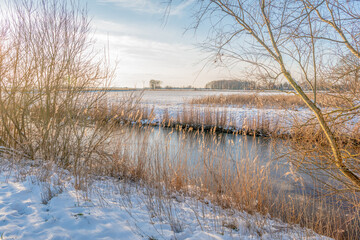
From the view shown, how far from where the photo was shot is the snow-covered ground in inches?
78.7

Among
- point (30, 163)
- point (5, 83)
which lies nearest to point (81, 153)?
point (30, 163)

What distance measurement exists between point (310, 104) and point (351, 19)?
1084 mm

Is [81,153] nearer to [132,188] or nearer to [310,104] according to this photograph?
[132,188]

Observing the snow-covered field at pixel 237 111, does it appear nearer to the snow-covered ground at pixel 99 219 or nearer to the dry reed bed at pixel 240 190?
the dry reed bed at pixel 240 190

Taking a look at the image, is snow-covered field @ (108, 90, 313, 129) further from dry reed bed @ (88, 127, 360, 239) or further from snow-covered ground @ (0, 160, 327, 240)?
snow-covered ground @ (0, 160, 327, 240)

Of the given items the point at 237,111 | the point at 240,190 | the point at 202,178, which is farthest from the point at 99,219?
the point at 237,111

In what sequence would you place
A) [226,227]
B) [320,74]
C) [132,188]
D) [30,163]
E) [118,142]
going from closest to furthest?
[226,227] → [320,74] → [132,188] → [30,163] → [118,142]

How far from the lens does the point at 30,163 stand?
4.18 metres

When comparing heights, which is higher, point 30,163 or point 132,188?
point 30,163

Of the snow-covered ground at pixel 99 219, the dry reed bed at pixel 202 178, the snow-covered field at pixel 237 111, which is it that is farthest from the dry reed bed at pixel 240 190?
the snow-covered field at pixel 237 111

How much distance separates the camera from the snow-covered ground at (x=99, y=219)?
2000 mm

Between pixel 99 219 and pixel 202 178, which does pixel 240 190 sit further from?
pixel 99 219

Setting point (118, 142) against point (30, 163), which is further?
point (118, 142)

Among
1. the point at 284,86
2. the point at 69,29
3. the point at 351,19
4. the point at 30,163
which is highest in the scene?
the point at 69,29
